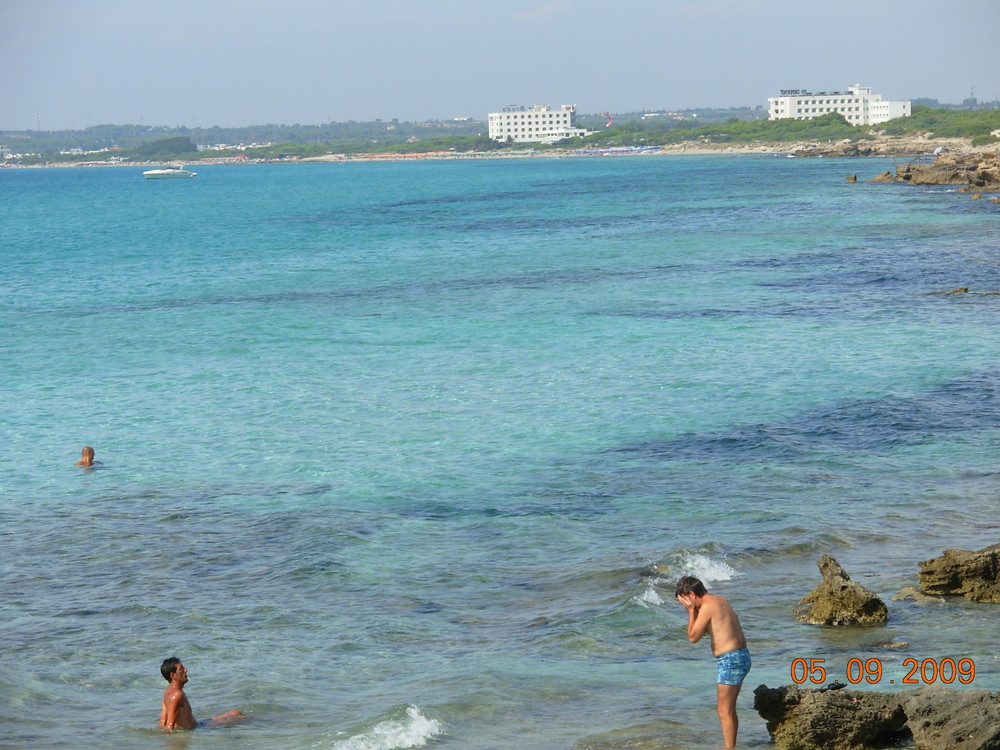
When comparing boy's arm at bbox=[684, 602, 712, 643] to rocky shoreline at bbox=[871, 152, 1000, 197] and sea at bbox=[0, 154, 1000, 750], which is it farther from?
rocky shoreline at bbox=[871, 152, 1000, 197]

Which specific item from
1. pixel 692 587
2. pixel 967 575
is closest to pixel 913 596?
pixel 967 575

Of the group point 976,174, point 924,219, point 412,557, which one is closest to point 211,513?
point 412,557

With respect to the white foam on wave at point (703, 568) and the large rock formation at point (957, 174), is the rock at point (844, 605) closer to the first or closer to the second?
the white foam on wave at point (703, 568)

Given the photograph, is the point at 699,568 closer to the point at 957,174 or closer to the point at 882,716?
the point at 882,716

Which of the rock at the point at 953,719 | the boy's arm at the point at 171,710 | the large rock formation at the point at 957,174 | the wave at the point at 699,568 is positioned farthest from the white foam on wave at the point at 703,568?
the large rock formation at the point at 957,174

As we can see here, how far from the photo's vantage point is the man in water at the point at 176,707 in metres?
11.0

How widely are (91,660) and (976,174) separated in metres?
80.0

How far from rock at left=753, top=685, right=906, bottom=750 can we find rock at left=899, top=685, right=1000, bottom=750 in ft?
0.67

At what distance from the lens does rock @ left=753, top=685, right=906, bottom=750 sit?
9.47 metres

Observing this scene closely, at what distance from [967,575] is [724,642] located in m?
4.76

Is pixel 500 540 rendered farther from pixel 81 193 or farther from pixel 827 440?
pixel 81 193

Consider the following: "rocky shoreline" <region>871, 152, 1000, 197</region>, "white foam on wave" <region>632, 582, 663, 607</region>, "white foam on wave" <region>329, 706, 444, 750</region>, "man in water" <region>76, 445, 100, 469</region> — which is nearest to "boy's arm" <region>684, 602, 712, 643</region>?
"white foam on wave" <region>329, 706, 444, 750</region>

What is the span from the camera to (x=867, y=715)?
9508 millimetres

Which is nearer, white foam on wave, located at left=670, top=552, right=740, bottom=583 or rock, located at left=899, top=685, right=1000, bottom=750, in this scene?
rock, located at left=899, top=685, right=1000, bottom=750
